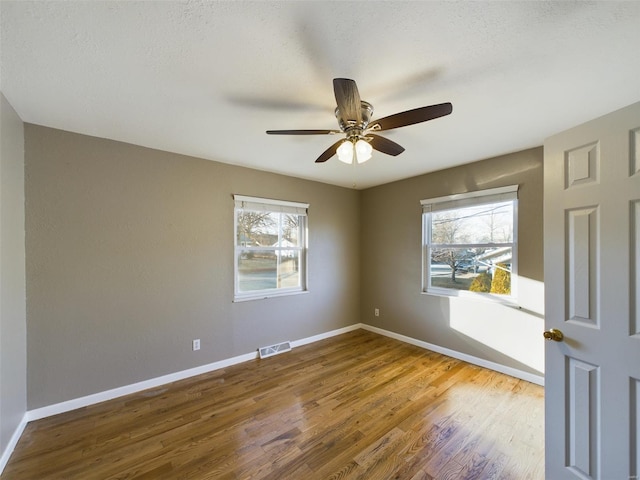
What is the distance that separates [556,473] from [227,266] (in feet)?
10.2

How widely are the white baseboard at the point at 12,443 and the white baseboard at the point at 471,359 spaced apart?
3.91 metres

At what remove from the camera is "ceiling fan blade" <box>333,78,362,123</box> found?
1.25m

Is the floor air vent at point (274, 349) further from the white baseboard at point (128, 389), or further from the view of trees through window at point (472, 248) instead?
the view of trees through window at point (472, 248)

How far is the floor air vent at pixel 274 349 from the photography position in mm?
3305

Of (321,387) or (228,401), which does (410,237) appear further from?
(228,401)

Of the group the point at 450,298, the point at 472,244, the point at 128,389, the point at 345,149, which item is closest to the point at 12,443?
the point at 128,389

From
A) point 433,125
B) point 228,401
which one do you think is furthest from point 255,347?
point 433,125

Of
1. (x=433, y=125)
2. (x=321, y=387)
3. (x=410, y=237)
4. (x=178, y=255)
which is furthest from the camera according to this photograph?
(x=410, y=237)

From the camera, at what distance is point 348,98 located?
1371 mm

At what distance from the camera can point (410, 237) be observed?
374 centimetres

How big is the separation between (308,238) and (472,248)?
7.10 feet

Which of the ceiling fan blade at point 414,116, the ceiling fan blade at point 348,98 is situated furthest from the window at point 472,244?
the ceiling fan blade at point 348,98

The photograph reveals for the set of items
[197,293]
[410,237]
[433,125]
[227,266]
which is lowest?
[197,293]

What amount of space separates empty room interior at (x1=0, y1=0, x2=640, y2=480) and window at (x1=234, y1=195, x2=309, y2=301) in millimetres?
32
